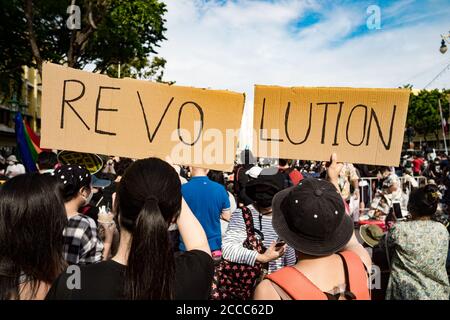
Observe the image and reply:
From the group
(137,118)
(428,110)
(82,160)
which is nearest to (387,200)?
(137,118)

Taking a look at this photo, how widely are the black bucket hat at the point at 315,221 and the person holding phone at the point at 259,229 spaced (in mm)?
748

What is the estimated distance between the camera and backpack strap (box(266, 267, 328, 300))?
154cm

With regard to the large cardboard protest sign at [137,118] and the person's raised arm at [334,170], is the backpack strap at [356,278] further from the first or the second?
the large cardboard protest sign at [137,118]

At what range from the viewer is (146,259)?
1473 mm

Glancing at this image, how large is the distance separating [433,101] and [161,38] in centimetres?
5213

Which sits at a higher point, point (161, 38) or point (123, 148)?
point (161, 38)

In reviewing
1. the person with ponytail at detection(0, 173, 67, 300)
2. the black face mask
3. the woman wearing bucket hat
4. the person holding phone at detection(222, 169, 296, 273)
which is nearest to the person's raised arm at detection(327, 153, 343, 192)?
the person holding phone at detection(222, 169, 296, 273)

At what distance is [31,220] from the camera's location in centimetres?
164

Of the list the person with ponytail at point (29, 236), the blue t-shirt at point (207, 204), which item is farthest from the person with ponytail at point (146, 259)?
the blue t-shirt at point (207, 204)

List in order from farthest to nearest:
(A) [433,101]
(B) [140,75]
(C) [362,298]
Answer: (A) [433,101], (B) [140,75], (C) [362,298]

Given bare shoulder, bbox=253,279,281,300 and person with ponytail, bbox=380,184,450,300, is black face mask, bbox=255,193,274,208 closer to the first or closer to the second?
person with ponytail, bbox=380,184,450,300

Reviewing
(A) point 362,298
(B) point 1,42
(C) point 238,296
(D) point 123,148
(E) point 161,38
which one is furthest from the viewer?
(E) point 161,38

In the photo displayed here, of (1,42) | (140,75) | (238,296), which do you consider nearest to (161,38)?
(1,42)
